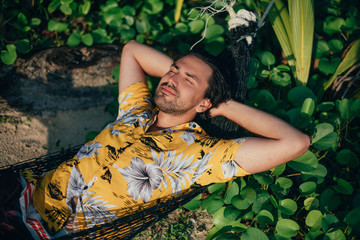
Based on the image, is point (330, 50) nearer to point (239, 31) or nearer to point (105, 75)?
point (239, 31)

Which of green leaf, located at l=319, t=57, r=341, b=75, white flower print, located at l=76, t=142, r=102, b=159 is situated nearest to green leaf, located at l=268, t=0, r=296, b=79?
green leaf, located at l=319, t=57, r=341, b=75

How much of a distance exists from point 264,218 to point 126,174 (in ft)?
3.26

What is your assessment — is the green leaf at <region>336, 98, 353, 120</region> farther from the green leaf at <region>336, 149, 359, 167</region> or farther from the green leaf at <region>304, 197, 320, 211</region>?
the green leaf at <region>304, 197, 320, 211</region>

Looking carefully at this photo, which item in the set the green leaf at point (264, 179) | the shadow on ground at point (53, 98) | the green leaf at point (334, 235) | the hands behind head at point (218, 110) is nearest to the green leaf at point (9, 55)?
the shadow on ground at point (53, 98)

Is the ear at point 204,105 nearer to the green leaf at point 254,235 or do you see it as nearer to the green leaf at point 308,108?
the green leaf at point 308,108

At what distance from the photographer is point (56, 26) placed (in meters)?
2.80

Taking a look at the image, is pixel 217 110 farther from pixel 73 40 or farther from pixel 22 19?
pixel 22 19

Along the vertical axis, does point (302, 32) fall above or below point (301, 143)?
above

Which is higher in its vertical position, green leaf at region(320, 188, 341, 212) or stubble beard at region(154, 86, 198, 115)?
stubble beard at region(154, 86, 198, 115)

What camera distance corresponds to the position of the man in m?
1.55

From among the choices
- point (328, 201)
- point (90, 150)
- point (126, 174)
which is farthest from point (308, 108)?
point (90, 150)

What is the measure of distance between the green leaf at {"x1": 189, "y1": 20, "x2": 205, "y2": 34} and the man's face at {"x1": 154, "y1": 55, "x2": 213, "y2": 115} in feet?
3.15

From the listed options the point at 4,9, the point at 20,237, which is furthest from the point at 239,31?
the point at 4,9

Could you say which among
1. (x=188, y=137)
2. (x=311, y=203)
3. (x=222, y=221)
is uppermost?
(x=188, y=137)
